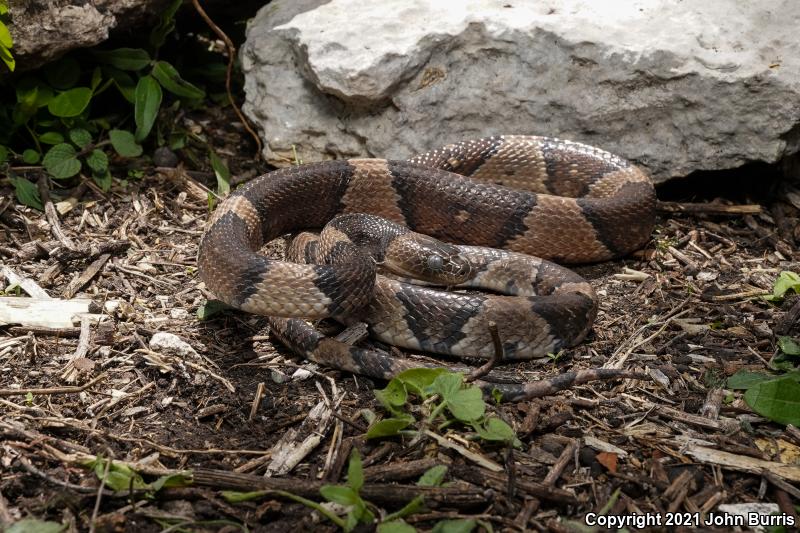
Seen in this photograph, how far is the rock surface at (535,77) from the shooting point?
6484mm

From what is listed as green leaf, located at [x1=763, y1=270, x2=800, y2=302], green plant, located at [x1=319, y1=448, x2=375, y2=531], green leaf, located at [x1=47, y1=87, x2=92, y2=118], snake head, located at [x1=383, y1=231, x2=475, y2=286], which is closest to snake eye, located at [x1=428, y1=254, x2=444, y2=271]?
snake head, located at [x1=383, y1=231, x2=475, y2=286]

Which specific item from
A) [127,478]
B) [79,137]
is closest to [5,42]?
[79,137]

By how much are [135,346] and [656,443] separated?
3133 millimetres

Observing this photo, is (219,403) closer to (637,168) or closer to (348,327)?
(348,327)

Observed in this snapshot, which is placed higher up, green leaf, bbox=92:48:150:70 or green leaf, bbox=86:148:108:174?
green leaf, bbox=92:48:150:70

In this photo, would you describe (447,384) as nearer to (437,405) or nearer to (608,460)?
(437,405)

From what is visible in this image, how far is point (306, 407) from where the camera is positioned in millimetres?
4602

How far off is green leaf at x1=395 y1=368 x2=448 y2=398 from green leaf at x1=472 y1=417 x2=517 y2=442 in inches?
13.6

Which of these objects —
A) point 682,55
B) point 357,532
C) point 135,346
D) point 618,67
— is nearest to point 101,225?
point 135,346

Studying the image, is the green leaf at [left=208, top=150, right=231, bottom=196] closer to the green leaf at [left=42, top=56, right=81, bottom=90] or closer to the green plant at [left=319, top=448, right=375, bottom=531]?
the green leaf at [left=42, top=56, right=81, bottom=90]

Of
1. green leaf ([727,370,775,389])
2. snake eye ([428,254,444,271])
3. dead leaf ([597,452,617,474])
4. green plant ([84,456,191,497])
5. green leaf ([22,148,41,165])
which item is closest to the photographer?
green plant ([84,456,191,497])

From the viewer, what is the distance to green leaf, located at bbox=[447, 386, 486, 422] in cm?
413

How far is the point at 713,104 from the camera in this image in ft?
21.3

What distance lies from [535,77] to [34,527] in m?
5.05
